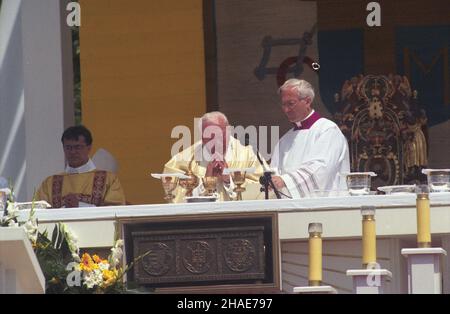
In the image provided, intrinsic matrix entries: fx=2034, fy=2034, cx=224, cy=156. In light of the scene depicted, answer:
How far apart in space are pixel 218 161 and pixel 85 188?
1.02 m

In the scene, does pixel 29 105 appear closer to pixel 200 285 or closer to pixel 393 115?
pixel 393 115

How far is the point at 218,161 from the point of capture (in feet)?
41.3

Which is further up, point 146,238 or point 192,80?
point 192,80

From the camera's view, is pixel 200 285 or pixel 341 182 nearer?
pixel 200 285

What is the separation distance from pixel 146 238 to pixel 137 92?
→ 13.2 feet

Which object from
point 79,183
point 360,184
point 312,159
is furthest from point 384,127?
point 360,184

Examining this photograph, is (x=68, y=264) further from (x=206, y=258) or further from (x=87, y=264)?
(x=206, y=258)

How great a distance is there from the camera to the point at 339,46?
51.2ft

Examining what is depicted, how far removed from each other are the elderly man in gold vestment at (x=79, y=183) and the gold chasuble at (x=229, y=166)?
0.40 m

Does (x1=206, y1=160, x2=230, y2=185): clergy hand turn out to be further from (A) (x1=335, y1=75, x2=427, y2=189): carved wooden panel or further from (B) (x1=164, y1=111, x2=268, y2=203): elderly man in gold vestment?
(A) (x1=335, y1=75, x2=427, y2=189): carved wooden panel

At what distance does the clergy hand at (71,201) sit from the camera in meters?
12.8

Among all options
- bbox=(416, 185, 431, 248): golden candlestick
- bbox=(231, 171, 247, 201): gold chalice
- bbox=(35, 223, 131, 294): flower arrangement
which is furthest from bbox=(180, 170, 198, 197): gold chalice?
bbox=(416, 185, 431, 248): golden candlestick
